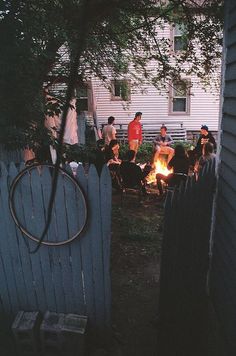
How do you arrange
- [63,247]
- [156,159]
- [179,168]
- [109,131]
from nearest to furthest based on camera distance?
[63,247]
[179,168]
[156,159]
[109,131]

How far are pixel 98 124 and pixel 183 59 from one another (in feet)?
31.8

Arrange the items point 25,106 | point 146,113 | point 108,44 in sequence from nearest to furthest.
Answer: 1. point 25,106
2. point 108,44
3. point 146,113

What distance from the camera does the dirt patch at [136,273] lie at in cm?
399

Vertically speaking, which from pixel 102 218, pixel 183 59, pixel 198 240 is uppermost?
pixel 183 59

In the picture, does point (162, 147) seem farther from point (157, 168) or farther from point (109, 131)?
point (109, 131)

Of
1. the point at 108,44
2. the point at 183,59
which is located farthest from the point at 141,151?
the point at 108,44

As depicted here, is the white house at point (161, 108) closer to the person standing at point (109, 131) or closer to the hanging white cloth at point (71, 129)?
the hanging white cloth at point (71, 129)

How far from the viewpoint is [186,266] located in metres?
3.49

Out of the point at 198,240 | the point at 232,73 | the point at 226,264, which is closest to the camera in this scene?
the point at 232,73

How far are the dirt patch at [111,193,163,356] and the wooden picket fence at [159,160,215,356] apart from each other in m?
0.50

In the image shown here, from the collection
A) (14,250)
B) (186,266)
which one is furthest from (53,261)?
(186,266)

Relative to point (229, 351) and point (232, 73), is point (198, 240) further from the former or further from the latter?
point (232, 73)

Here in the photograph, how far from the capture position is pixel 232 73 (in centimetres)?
329

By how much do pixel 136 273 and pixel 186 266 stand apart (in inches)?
85.8
